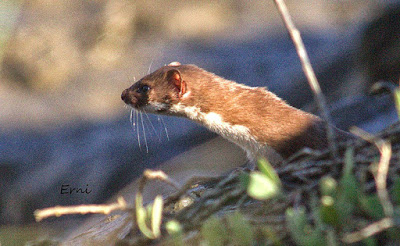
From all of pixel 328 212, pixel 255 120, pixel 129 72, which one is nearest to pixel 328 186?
pixel 328 212

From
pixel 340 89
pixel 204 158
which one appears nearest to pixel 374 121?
pixel 340 89

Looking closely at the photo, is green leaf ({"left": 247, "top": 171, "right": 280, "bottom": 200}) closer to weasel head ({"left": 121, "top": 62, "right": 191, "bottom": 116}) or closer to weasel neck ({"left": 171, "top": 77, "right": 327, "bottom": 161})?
weasel neck ({"left": 171, "top": 77, "right": 327, "bottom": 161})

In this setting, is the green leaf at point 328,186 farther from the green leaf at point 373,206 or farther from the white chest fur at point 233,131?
the white chest fur at point 233,131

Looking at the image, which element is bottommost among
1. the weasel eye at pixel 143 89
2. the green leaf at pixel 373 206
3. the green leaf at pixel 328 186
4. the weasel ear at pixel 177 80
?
the green leaf at pixel 373 206

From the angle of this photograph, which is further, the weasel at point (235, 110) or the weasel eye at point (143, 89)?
the weasel eye at point (143, 89)

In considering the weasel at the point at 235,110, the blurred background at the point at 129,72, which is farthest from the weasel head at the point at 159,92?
the blurred background at the point at 129,72

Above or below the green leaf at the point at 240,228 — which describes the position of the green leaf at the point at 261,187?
above

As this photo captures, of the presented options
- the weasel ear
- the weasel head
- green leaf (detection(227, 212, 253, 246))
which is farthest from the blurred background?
green leaf (detection(227, 212, 253, 246))
